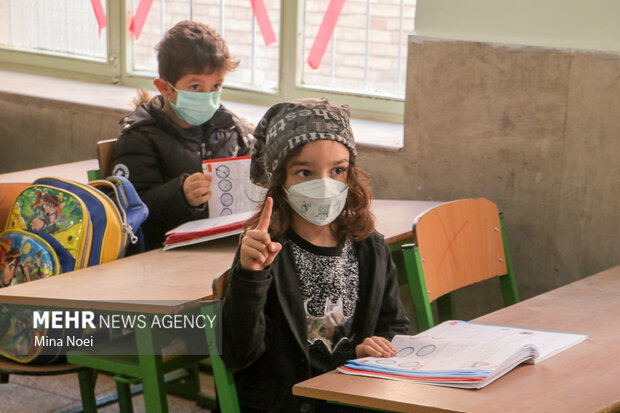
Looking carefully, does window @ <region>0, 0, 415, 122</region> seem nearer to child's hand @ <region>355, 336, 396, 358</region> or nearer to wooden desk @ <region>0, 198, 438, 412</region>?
wooden desk @ <region>0, 198, 438, 412</region>

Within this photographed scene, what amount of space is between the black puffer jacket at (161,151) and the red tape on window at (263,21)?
36.4 inches

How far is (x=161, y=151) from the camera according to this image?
119 inches

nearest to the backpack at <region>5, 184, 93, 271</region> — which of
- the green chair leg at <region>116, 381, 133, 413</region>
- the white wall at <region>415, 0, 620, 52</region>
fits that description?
the green chair leg at <region>116, 381, 133, 413</region>

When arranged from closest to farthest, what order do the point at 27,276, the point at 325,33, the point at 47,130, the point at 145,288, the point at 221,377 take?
the point at 221,377 → the point at 145,288 → the point at 27,276 → the point at 325,33 → the point at 47,130

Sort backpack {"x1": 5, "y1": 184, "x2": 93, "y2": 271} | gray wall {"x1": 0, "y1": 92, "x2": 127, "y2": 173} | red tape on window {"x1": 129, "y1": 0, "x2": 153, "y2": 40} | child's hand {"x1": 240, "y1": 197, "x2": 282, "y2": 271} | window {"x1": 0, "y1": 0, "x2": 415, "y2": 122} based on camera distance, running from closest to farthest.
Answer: child's hand {"x1": 240, "y1": 197, "x2": 282, "y2": 271}
backpack {"x1": 5, "y1": 184, "x2": 93, "y2": 271}
window {"x1": 0, "y1": 0, "x2": 415, "y2": 122}
gray wall {"x1": 0, "y1": 92, "x2": 127, "y2": 173}
red tape on window {"x1": 129, "y1": 0, "x2": 153, "y2": 40}

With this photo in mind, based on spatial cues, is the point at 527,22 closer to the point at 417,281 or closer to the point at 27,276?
the point at 417,281

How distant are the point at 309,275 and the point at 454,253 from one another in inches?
24.3

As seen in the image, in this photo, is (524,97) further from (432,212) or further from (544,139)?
(432,212)

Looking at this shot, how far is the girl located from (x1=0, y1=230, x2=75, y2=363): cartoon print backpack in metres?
0.63

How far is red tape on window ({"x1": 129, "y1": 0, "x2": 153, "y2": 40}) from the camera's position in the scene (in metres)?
4.45

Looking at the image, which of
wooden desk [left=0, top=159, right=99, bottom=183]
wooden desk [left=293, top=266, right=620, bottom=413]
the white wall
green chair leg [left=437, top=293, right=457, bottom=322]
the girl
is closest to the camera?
wooden desk [left=293, top=266, right=620, bottom=413]

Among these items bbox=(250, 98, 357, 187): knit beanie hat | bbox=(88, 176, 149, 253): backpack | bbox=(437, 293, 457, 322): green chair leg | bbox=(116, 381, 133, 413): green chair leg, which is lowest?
bbox=(116, 381, 133, 413): green chair leg

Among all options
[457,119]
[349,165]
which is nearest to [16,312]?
[349,165]

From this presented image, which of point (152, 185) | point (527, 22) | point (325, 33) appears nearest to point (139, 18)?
point (325, 33)
